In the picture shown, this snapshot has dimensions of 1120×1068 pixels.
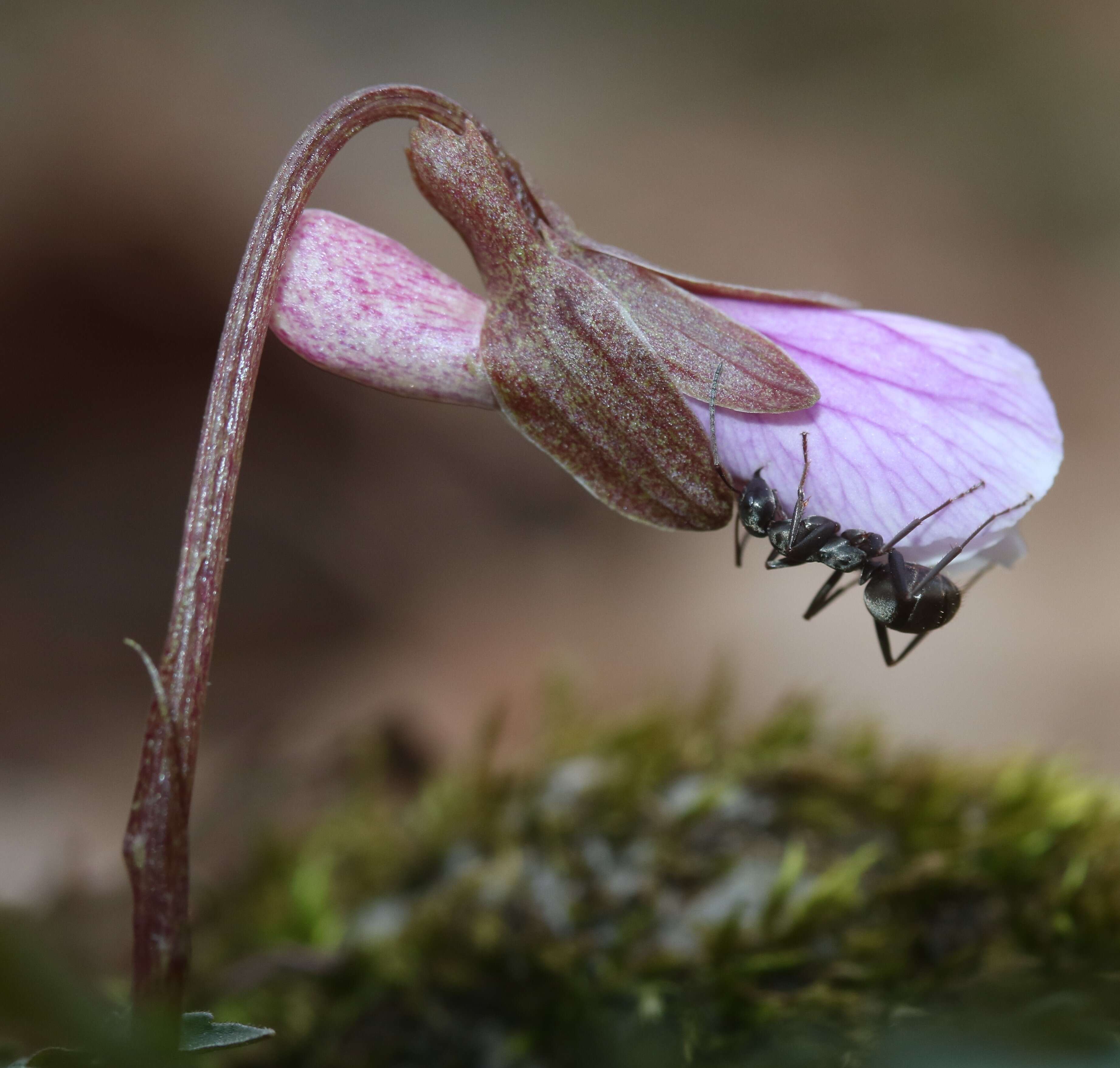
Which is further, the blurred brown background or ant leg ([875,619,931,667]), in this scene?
the blurred brown background

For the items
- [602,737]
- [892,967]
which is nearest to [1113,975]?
[892,967]

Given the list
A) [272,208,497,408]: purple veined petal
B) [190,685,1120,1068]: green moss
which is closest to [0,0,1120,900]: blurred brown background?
[190,685,1120,1068]: green moss

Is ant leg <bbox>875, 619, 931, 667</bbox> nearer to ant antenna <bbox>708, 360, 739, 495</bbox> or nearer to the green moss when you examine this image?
the green moss

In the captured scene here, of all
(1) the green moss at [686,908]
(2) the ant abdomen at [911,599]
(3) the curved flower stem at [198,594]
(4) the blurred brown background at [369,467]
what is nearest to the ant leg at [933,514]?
(2) the ant abdomen at [911,599]

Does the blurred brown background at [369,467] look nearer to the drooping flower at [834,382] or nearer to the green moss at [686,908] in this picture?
the green moss at [686,908]

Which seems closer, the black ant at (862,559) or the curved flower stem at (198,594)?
the curved flower stem at (198,594)

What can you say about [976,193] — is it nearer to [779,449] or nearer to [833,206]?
[833,206]
